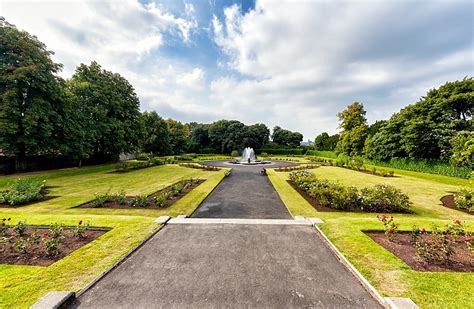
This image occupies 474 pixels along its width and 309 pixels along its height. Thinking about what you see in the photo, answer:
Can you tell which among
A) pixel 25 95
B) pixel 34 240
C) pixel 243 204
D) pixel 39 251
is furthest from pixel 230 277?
pixel 25 95

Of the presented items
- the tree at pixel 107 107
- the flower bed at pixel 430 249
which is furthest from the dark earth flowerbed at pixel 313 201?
the tree at pixel 107 107

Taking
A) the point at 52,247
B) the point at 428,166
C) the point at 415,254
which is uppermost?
the point at 428,166

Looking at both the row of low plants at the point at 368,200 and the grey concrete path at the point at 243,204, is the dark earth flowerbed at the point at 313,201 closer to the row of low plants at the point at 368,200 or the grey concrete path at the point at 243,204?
the row of low plants at the point at 368,200

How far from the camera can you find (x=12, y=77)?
1427 cm

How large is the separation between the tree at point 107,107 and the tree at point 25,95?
3.71 metres

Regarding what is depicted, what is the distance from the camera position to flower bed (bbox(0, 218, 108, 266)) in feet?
14.3

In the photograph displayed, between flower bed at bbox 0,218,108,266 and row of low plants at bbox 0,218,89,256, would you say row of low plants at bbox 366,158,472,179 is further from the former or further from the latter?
row of low plants at bbox 0,218,89,256

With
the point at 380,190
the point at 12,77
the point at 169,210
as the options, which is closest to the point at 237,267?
the point at 169,210

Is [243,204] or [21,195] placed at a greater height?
[21,195]

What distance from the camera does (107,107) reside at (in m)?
24.3

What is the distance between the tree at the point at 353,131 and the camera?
34.2 metres

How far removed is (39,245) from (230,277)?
5390mm

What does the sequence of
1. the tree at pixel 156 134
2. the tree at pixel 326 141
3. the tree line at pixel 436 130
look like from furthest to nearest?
the tree at pixel 326 141 < the tree at pixel 156 134 < the tree line at pixel 436 130

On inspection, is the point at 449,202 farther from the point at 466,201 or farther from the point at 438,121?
the point at 438,121
